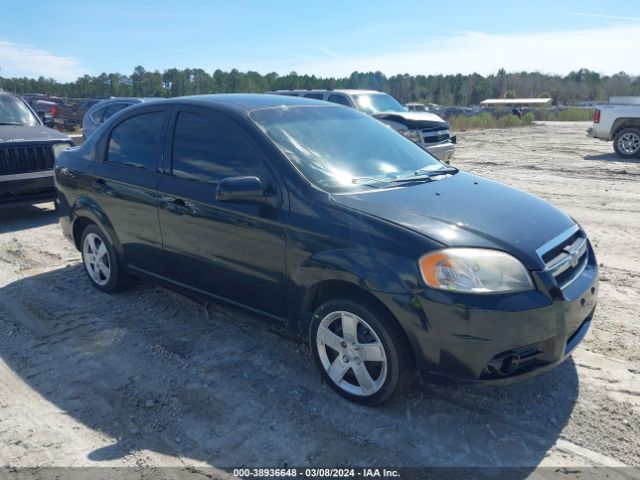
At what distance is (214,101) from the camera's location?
165 inches

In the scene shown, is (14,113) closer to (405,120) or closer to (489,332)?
(405,120)

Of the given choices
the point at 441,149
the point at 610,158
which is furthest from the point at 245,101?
the point at 610,158

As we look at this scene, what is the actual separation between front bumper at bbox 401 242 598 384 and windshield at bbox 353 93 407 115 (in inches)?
401

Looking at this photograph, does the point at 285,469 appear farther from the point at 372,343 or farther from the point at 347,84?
the point at 347,84

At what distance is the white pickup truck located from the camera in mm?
13938

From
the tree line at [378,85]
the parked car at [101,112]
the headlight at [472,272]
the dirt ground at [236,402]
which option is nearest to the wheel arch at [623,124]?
the dirt ground at [236,402]

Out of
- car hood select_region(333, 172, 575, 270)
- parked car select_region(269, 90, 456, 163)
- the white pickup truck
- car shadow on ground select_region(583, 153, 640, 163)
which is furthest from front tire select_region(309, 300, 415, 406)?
the white pickup truck

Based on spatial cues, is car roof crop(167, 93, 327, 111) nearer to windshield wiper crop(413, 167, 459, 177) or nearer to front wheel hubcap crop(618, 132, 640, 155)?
windshield wiper crop(413, 167, 459, 177)

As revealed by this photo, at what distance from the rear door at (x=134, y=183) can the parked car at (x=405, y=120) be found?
7.07 metres

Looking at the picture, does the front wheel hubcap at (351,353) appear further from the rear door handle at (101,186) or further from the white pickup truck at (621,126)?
the white pickup truck at (621,126)

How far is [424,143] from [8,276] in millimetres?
8550

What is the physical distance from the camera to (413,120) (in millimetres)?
12023

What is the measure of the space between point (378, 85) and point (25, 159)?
114110 mm

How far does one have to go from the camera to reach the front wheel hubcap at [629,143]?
14195 mm
